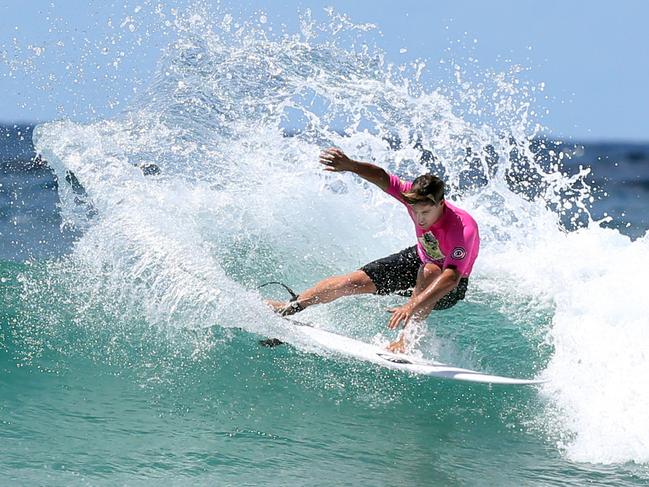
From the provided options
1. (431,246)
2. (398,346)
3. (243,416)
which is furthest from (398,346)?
(243,416)

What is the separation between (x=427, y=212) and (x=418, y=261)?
0.87 metres

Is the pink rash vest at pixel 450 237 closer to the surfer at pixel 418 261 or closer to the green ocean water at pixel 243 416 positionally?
the surfer at pixel 418 261

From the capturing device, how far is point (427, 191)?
22.0 ft

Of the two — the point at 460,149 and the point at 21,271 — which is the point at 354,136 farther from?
the point at 21,271

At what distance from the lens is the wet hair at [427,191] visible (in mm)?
6723

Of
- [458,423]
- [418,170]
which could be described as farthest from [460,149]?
[458,423]

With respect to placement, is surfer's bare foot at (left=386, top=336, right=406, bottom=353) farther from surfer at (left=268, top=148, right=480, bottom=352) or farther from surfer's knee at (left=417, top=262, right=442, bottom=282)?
surfer's knee at (left=417, top=262, right=442, bottom=282)

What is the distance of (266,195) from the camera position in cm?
1058

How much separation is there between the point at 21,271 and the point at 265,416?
4968mm

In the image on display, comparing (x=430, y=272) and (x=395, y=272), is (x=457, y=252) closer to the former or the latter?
(x=430, y=272)

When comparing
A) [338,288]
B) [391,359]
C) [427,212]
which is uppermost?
[427,212]

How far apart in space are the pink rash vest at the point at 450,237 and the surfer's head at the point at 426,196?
146 millimetres

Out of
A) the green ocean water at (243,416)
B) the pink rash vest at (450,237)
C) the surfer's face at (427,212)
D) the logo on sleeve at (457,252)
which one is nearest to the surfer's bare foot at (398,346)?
the green ocean water at (243,416)

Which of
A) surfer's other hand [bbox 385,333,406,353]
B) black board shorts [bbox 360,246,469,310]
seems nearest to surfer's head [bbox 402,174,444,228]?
black board shorts [bbox 360,246,469,310]
